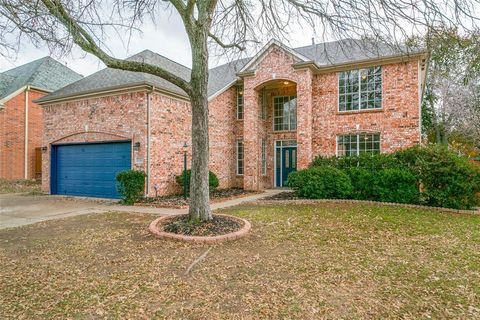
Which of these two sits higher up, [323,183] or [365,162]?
[365,162]

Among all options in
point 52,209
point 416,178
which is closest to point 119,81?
point 52,209

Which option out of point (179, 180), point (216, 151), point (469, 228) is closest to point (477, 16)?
point (469, 228)

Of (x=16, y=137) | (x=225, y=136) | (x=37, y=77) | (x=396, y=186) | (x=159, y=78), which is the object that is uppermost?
(x=37, y=77)

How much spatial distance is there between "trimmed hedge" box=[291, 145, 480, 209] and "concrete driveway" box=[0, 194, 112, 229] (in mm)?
7287

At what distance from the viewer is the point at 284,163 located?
50.4ft

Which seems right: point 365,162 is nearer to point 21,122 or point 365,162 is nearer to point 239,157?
point 239,157

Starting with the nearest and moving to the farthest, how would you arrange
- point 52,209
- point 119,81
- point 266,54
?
1. point 52,209
2. point 119,81
3. point 266,54

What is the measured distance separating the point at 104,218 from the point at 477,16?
29.2 feet

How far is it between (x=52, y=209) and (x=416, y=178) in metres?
11.7

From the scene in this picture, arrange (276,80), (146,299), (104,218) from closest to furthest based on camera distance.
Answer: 1. (146,299)
2. (104,218)
3. (276,80)

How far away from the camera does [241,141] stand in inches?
619

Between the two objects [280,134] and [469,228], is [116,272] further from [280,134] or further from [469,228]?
[280,134]

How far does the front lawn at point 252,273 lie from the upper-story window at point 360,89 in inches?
285

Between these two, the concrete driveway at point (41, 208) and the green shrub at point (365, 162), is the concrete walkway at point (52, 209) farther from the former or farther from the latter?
the green shrub at point (365, 162)
